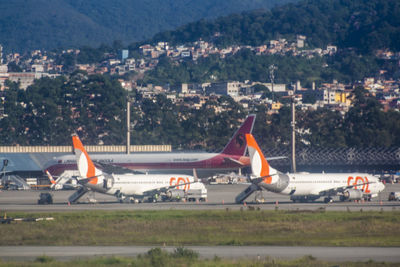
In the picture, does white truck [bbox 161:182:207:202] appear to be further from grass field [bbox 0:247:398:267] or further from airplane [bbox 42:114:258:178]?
grass field [bbox 0:247:398:267]

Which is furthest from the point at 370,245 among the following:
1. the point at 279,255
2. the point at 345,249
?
the point at 279,255

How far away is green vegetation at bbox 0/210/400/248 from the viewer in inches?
1654

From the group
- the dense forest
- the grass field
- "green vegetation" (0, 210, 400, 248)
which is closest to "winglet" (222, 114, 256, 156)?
"green vegetation" (0, 210, 400, 248)

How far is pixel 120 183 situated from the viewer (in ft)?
242

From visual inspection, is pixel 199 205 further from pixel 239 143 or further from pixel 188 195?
pixel 239 143

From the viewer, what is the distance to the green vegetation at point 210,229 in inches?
1654

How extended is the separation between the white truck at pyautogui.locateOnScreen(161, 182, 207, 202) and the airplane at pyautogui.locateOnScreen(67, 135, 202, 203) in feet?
1.36

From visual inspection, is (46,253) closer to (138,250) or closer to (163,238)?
(138,250)

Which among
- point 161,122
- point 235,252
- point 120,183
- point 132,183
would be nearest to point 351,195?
point 132,183

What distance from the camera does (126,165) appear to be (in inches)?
3893

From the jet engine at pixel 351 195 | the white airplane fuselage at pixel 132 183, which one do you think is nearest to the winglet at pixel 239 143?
the white airplane fuselage at pixel 132 183

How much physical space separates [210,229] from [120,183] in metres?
27.6

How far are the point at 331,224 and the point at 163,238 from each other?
11772mm

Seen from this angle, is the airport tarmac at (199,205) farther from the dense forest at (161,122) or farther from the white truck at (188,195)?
the dense forest at (161,122)
